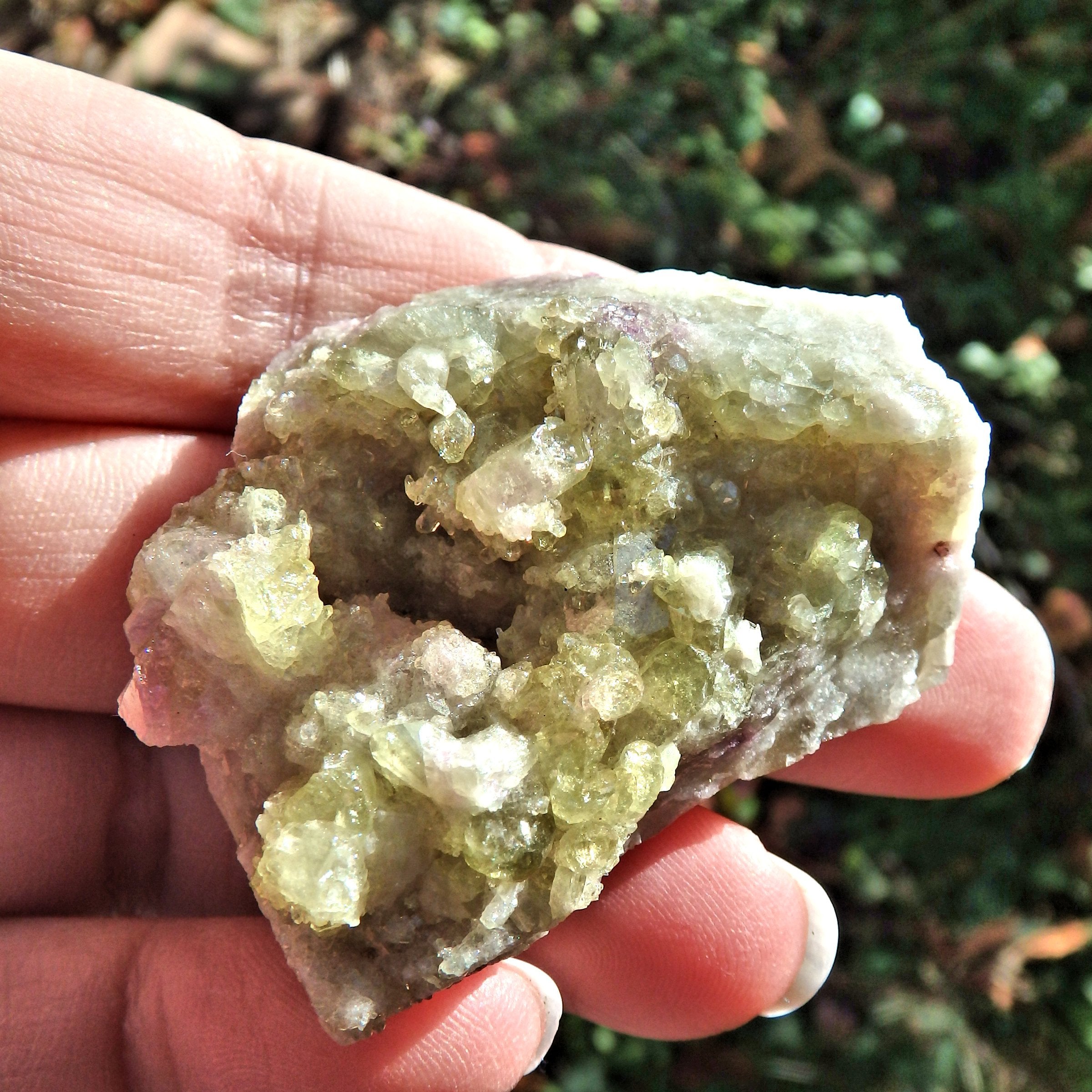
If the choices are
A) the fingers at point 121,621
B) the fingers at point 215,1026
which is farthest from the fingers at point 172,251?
the fingers at point 215,1026

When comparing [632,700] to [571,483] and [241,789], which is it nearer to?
[571,483]

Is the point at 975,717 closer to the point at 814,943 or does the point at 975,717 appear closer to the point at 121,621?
the point at 814,943

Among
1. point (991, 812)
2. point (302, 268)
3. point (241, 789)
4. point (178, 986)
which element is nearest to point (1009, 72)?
point (991, 812)

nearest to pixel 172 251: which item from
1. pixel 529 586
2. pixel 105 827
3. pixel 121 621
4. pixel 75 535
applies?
pixel 75 535

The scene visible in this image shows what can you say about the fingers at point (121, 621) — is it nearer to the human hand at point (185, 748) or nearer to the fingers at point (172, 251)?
the human hand at point (185, 748)

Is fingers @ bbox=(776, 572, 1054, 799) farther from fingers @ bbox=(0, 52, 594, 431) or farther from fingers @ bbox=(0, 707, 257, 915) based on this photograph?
fingers @ bbox=(0, 707, 257, 915)

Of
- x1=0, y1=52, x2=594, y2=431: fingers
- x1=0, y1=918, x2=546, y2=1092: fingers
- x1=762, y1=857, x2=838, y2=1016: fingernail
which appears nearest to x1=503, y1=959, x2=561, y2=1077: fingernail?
x1=0, y1=918, x2=546, y2=1092: fingers
